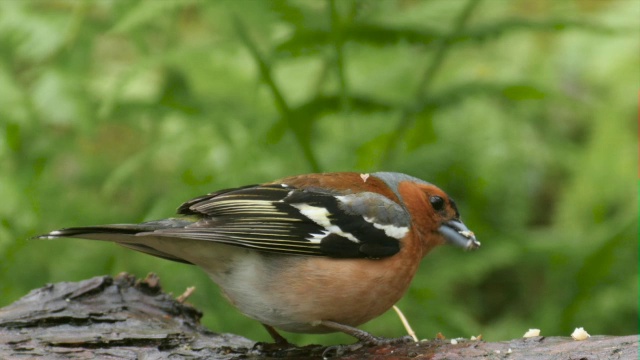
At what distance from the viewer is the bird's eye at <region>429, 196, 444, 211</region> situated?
12.7 ft

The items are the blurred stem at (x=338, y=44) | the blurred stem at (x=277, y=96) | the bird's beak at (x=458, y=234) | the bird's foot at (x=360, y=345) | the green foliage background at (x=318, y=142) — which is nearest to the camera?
the bird's foot at (x=360, y=345)

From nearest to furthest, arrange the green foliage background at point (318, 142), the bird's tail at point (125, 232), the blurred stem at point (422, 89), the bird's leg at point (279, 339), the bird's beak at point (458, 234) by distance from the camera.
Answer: the bird's tail at point (125, 232) → the bird's leg at point (279, 339) → the bird's beak at point (458, 234) → the green foliage background at point (318, 142) → the blurred stem at point (422, 89)

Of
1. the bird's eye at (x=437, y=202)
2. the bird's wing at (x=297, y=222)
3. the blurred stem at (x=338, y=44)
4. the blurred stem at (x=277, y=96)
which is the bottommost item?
the bird's wing at (x=297, y=222)

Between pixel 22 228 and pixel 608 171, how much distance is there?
3894 millimetres

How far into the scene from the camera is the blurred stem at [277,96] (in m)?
4.40

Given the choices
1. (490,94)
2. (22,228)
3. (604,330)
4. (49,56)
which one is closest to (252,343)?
(22,228)

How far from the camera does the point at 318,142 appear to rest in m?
5.97

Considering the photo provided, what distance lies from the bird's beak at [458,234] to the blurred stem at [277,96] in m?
0.92

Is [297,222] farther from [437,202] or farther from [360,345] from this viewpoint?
[437,202]

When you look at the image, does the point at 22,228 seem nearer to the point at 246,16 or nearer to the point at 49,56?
the point at 49,56

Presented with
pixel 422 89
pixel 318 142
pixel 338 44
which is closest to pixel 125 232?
pixel 338 44

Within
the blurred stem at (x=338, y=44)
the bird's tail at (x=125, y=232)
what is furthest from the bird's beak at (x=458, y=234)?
the bird's tail at (x=125, y=232)

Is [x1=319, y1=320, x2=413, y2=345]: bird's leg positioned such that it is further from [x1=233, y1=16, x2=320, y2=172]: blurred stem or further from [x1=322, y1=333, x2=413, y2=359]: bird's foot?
[x1=233, y1=16, x2=320, y2=172]: blurred stem

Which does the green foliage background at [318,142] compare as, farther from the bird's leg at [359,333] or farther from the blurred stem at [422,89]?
the bird's leg at [359,333]
